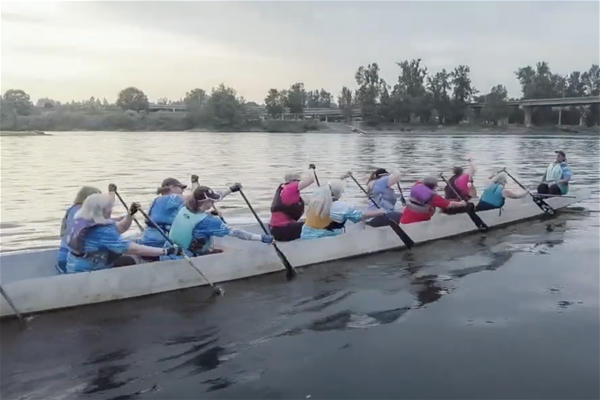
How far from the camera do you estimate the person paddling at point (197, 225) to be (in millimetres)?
9531

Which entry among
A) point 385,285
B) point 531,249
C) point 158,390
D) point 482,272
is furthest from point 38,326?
point 531,249

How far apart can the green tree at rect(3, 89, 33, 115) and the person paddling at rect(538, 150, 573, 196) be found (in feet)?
339

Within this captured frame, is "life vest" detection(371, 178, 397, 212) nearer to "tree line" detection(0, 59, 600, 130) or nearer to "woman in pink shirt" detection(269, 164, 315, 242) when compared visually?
"woman in pink shirt" detection(269, 164, 315, 242)

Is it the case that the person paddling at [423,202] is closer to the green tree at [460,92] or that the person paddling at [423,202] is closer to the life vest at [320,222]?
the life vest at [320,222]

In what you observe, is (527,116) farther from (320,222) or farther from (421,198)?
(320,222)

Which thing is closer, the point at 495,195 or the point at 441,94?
the point at 495,195

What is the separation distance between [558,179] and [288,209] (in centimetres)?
1057

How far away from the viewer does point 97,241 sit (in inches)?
337

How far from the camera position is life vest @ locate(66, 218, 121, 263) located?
8320mm

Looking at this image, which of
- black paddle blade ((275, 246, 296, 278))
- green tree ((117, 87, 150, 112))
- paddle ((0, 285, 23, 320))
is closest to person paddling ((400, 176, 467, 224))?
black paddle blade ((275, 246, 296, 278))

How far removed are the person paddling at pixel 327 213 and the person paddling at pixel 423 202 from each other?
200 centimetres

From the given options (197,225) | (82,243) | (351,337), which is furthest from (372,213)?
(82,243)

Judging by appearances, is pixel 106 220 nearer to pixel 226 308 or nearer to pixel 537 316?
pixel 226 308

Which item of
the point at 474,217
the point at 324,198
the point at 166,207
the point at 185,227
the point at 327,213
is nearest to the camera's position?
the point at 185,227
